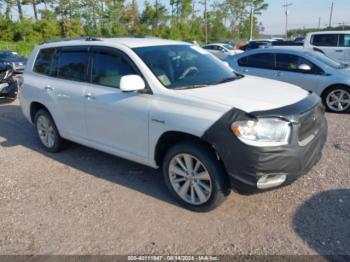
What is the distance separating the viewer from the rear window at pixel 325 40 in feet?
43.8

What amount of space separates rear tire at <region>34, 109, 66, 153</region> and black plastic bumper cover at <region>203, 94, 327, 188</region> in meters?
2.96

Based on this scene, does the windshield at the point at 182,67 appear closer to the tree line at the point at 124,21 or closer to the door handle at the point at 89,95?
the door handle at the point at 89,95

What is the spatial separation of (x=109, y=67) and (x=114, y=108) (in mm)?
566

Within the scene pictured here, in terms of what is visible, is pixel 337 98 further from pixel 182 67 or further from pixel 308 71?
pixel 182 67

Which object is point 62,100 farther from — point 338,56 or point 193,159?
point 338,56

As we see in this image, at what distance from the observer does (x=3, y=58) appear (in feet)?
55.4

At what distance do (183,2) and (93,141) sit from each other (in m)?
45.7

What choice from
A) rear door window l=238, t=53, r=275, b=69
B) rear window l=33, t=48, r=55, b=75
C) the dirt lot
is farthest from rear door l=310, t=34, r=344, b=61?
rear window l=33, t=48, r=55, b=75

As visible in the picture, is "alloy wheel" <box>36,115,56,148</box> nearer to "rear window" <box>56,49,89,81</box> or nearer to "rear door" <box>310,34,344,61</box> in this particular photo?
"rear window" <box>56,49,89,81</box>

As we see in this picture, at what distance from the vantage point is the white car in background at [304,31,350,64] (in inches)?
517

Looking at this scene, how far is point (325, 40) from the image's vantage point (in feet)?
44.1

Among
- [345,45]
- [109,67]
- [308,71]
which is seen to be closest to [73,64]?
[109,67]

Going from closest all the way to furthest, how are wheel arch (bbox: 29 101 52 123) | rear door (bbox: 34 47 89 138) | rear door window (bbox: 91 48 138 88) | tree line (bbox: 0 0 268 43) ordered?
rear door window (bbox: 91 48 138 88) → rear door (bbox: 34 47 89 138) → wheel arch (bbox: 29 101 52 123) → tree line (bbox: 0 0 268 43)

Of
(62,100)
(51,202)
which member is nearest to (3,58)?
(62,100)
